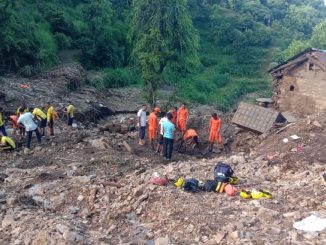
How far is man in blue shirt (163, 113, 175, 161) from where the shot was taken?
11375mm

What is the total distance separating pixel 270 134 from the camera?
1370cm

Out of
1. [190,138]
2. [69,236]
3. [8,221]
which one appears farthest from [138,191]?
[190,138]

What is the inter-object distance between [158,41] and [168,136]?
Result: 804 centimetres

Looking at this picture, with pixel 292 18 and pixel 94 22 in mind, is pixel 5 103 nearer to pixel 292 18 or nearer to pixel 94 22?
pixel 94 22

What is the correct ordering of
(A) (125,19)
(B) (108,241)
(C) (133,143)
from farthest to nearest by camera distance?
(A) (125,19), (C) (133,143), (B) (108,241)

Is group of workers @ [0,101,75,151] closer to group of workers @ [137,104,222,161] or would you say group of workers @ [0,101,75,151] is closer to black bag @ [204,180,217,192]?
group of workers @ [137,104,222,161]

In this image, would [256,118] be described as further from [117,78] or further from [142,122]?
[117,78]

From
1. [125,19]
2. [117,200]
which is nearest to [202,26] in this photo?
[125,19]

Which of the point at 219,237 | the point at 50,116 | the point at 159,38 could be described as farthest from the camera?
the point at 159,38

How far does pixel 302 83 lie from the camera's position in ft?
62.3

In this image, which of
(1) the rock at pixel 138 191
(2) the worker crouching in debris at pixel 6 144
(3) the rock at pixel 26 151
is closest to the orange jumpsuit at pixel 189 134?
(3) the rock at pixel 26 151

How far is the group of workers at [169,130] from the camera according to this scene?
11.5 meters

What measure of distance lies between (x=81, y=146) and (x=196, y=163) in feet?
10.9

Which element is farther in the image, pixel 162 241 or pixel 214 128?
pixel 214 128
